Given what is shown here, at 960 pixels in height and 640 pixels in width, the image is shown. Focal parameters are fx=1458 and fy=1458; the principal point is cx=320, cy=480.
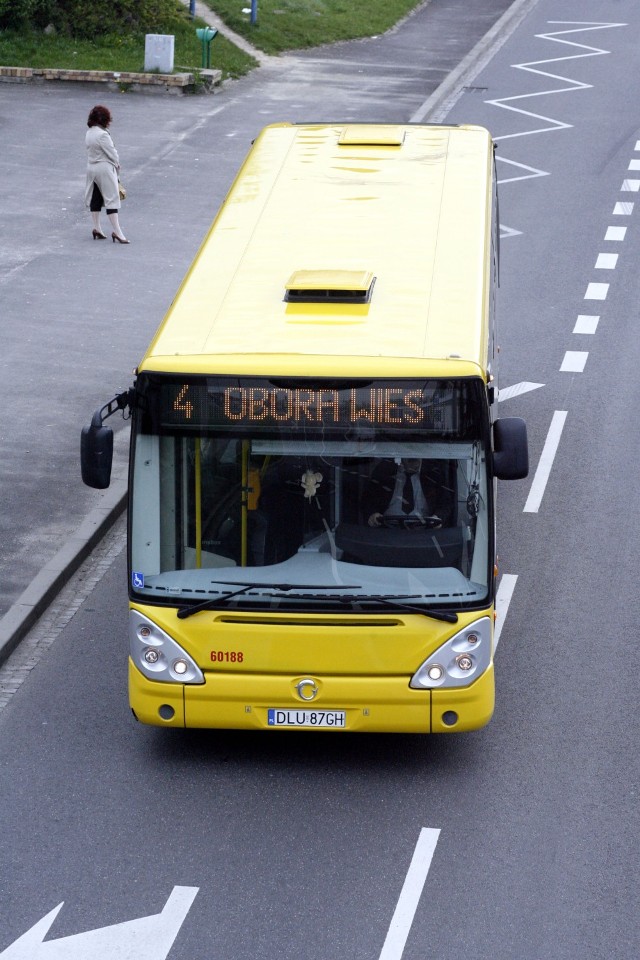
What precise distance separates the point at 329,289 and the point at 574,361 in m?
8.06

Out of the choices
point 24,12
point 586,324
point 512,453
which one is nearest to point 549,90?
point 24,12

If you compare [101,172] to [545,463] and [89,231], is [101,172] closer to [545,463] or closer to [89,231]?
[89,231]

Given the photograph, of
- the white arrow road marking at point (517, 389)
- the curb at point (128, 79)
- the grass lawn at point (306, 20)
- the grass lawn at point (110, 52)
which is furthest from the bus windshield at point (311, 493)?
the grass lawn at point (306, 20)

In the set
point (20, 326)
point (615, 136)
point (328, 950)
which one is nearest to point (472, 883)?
point (328, 950)

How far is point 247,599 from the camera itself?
27.6 ft

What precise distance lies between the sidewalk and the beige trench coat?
69cm

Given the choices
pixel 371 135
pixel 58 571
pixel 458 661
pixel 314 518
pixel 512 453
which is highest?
pixel 371 135

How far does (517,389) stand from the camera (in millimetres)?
15664

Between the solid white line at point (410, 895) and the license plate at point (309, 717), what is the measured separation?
2.64ft

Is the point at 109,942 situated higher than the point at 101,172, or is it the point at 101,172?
the point at 101,172

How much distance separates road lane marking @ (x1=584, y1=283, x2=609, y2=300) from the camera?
18.7 metres

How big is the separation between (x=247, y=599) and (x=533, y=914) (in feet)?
7.67

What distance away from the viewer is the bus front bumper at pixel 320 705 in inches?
336

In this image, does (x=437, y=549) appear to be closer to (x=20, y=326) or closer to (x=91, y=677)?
(x=91, y=677)
